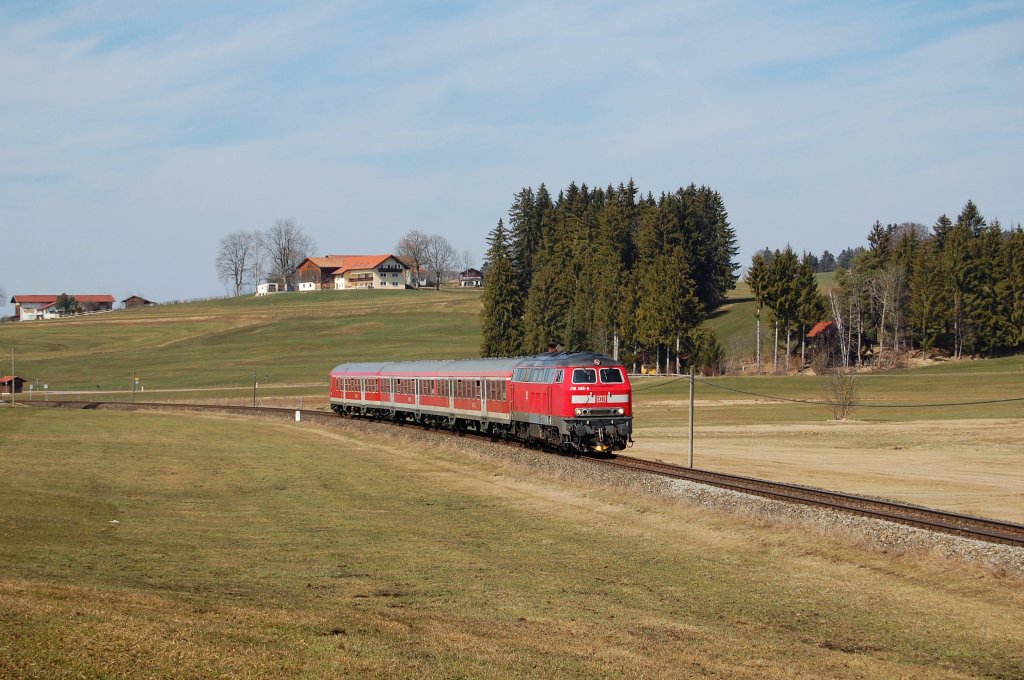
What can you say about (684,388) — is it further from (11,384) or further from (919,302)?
(11,384)

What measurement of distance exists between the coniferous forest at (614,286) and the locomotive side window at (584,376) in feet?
198

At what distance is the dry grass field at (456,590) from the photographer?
1216 cm

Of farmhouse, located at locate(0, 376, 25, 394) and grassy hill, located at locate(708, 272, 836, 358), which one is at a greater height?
grassy hill, located at locate(708, 272, 836, 358)

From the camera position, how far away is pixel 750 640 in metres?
14.4

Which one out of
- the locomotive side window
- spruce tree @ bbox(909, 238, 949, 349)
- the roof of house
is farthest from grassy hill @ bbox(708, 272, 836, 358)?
the locomotive side window

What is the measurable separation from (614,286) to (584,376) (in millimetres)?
80137

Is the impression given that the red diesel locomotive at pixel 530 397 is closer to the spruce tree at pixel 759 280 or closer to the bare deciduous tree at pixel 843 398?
the bare deciduous tree at pixel 843 398

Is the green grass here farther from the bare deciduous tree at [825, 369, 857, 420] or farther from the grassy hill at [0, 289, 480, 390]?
the bare deciduous tree at [825, 369, 857, 420]

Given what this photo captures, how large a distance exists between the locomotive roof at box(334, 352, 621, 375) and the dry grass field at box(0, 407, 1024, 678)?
206 inches

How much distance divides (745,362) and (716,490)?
93495mm

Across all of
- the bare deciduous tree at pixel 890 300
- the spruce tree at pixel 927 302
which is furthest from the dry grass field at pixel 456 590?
the bare deciduous tree at pixel 890 300

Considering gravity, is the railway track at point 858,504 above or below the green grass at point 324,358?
below

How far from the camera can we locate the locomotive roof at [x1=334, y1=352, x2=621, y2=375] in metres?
36.2

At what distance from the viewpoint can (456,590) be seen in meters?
17.3
